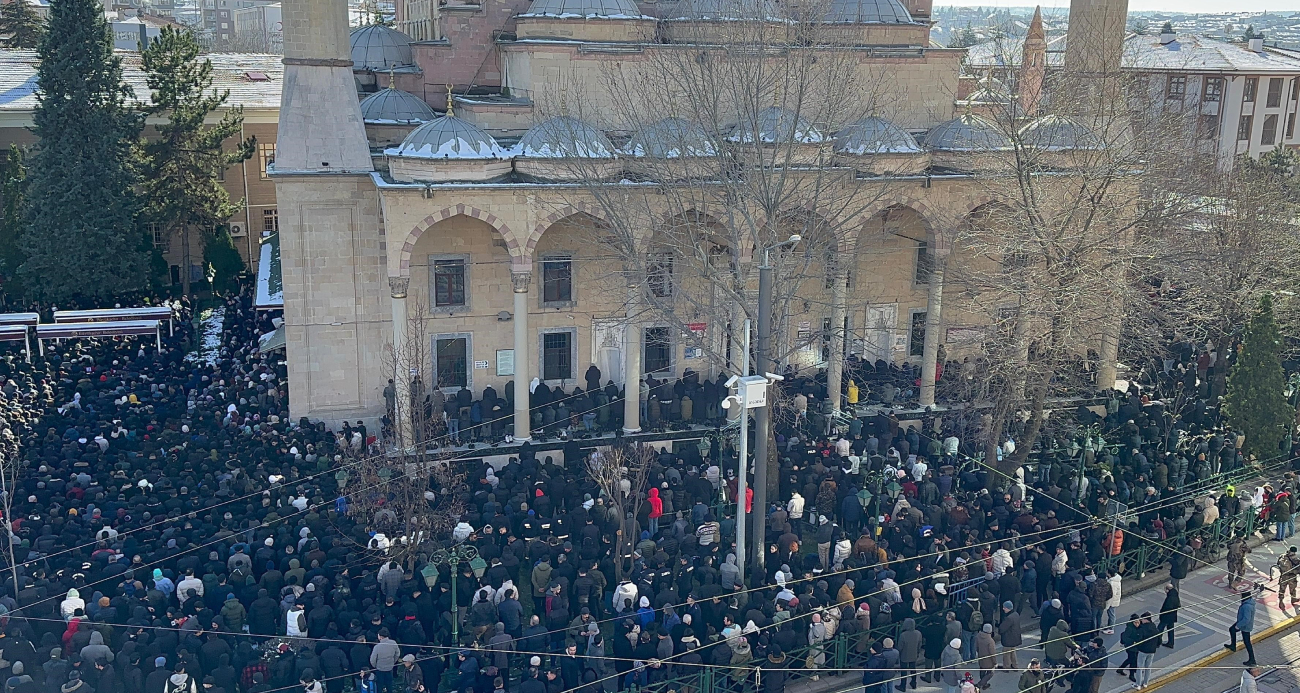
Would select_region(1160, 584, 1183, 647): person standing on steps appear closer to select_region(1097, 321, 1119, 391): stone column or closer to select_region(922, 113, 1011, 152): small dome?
select_region(1097, 321, 1119, 391): stone column

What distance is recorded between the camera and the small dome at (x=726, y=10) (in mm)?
18734

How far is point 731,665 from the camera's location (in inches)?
513

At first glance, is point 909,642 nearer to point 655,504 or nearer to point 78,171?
point 655,504

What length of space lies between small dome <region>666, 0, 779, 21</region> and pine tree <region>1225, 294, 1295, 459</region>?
33.5 ft

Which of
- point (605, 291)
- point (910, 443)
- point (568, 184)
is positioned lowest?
point (910, 443)

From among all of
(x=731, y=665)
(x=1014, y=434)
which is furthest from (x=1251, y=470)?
(x=731, y=665)

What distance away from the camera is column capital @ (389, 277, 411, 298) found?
20359 millimetres

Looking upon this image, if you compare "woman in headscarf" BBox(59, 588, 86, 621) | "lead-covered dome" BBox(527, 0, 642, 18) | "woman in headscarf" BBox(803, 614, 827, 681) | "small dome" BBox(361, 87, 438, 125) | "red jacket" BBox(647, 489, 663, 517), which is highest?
"lead-covered dome" BBox(527, 0, 642, 18)

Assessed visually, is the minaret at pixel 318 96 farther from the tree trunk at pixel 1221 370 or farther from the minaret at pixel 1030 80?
the tree trunk at pixel 1221 370

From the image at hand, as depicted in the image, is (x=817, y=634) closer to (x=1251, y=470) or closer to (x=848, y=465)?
(x=848, y=465)

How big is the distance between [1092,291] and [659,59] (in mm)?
8494

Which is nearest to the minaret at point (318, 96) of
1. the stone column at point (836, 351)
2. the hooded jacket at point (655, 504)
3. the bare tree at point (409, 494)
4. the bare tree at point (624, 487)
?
the bare tree at point (409, 494)

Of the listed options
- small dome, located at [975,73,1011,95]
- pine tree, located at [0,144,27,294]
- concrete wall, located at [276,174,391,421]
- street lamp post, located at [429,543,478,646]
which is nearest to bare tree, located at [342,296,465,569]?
street lamp post, located at [429,543,478,646]

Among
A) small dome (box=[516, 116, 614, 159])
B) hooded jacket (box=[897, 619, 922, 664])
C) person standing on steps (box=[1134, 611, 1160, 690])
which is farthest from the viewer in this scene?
small dome (box=[516, 116, 614, 159])
